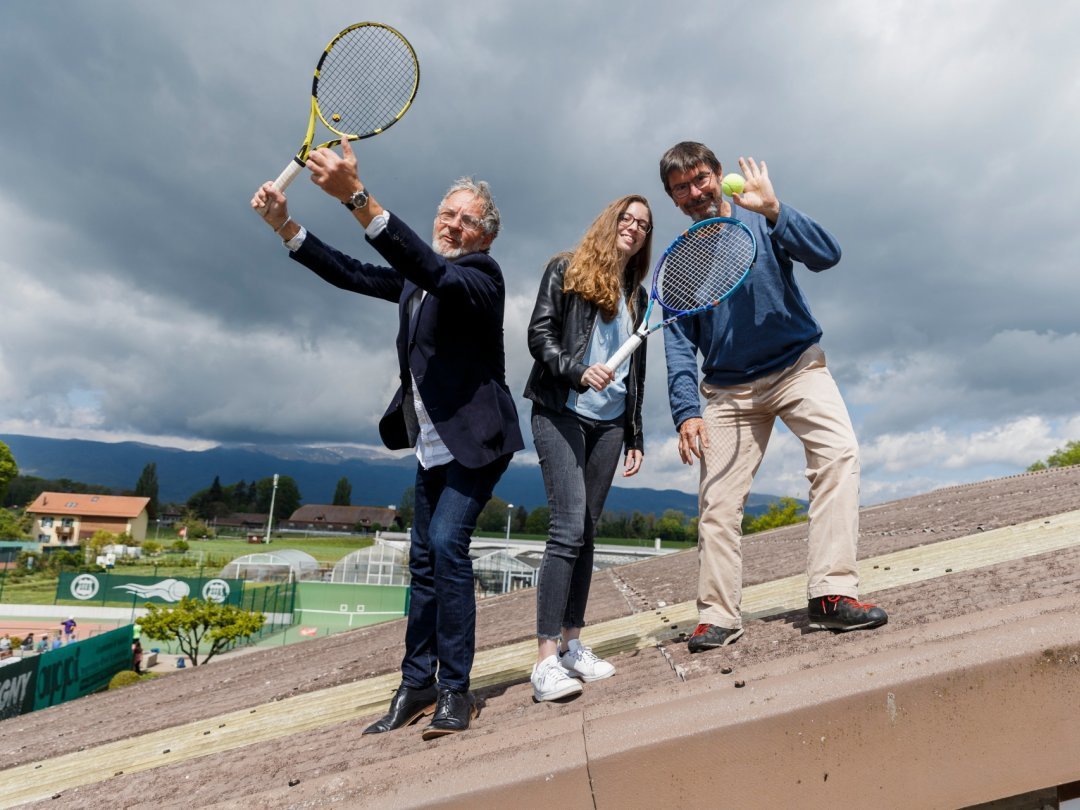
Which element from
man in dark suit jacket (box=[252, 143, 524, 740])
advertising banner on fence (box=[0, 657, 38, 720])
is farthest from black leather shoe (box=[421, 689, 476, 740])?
advertising banner on fence (box=[0, 657, 38, 720])

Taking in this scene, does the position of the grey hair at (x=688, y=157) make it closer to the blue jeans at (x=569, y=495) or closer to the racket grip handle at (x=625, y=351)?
the racket grip handle at (x=625, y=351)

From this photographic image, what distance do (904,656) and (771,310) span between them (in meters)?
1.76

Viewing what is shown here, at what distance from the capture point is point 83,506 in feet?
327

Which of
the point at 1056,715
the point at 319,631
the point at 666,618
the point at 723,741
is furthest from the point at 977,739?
the point at 319,631

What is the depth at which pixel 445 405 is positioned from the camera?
3.10 metres

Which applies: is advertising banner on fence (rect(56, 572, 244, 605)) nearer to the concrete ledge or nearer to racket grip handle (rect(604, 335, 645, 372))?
racket grip handle (rect(604, 335, 645, 372))

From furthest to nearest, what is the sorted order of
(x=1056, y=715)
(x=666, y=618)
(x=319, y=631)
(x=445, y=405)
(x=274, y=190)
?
(x=319, y=631) → (x=666, y=618) → (x=274, y=190) → (x=445, y=405) → (x=1056, y=715)

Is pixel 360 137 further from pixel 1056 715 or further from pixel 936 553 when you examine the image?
pixel 936 553

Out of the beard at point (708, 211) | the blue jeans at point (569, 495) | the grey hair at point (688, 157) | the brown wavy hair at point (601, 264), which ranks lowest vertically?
the blue jeans at point (569, 495)

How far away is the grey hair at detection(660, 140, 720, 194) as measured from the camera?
3557 mm

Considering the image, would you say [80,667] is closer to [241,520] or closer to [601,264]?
[601,264]

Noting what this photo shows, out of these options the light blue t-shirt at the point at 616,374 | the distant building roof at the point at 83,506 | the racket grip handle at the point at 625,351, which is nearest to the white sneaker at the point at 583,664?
the light blue t-shirt at the point at 616,374

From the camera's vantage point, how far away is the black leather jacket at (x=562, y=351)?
3223 millimetres

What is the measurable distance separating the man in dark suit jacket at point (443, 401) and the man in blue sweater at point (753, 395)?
101 centimetres
